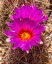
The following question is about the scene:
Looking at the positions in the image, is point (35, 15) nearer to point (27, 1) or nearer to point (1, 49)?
point (27, 1)

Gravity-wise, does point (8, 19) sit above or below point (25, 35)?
above

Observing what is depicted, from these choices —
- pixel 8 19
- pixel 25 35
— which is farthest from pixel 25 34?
pixel 8 19

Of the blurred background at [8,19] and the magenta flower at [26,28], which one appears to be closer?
the magenta flower at [26,28]

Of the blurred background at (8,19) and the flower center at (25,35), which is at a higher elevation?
the blurred background at (8,19)

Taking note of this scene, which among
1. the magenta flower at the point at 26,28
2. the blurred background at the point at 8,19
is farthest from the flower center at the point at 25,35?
the blurred background at the point at 8,19

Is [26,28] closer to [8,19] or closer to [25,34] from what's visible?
[25,34]

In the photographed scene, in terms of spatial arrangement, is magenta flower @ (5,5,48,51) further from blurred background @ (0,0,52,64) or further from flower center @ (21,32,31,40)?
blurred background @ (0,0,52,64)

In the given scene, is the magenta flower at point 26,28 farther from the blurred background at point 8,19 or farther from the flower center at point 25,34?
the blurred background at point 8,19

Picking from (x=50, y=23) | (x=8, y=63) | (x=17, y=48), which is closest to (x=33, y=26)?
(x=17, y=48)
